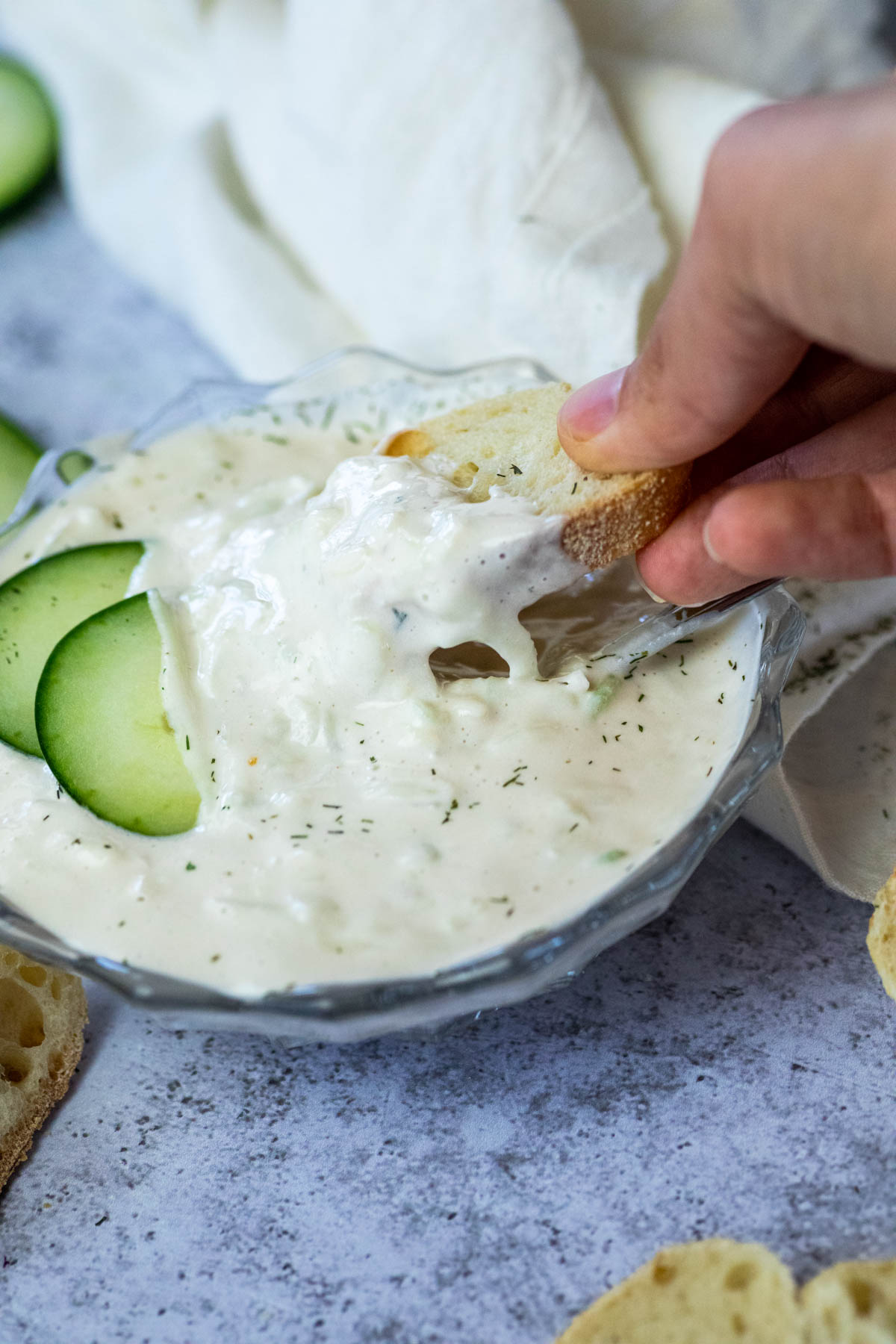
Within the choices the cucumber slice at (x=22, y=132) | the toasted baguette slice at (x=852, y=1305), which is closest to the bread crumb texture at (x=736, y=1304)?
the toasted baguette slice at (x=852, y=1305)

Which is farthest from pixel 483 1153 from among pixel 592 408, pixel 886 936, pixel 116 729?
pixel 592 408

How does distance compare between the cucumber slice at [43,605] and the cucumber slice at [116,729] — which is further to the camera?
the cucumber slice at [43,605]

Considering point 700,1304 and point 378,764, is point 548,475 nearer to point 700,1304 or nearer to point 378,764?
point 378,764

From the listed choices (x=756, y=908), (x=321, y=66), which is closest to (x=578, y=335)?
(x=321, y=66)

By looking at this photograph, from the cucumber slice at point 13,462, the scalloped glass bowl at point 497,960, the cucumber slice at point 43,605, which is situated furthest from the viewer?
the cucumber slice at point 13,462

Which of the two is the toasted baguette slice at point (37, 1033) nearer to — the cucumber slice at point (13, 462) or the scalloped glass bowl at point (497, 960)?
the scalloped glass bowl at point (497, 960)

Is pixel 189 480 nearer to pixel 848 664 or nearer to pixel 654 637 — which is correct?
pixel 654 637
